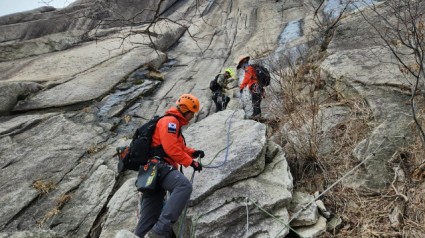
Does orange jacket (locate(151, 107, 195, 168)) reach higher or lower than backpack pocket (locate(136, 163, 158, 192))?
higher

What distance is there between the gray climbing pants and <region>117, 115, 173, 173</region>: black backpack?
289mm

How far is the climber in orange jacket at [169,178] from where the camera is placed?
14.9ft

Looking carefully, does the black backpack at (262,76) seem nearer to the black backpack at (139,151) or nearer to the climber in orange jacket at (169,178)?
the climber in orange jacket at (169,178)

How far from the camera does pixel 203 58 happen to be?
1595 centimetres

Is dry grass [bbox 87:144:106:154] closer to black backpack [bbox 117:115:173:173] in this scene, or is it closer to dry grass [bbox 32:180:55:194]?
dry grass [bbox 32:180:55:194]

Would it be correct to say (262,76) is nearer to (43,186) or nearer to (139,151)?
(139,151)

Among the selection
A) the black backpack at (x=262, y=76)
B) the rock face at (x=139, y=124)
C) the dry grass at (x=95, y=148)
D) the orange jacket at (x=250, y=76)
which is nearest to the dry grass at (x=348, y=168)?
the rock face at (x=139, y=124)

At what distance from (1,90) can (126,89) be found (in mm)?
3537

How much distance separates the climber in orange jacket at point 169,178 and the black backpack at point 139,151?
73 millimetres

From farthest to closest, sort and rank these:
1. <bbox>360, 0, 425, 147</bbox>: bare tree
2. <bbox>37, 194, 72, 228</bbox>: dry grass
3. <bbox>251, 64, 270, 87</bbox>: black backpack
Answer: <bbox>251, 64, 270, 87</bbox>: black backpack, <bbox>37, 194, 72, 228</bbox>: dry grass, <bbox>360, 0, 425, 147</bbox>: bare tree

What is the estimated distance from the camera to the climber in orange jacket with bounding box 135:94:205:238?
14.9ft

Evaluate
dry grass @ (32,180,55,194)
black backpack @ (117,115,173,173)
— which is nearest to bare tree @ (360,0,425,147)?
black backpack @ (117,115,173,173)

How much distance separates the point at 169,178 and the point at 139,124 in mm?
5839

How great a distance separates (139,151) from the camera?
4852 mm
